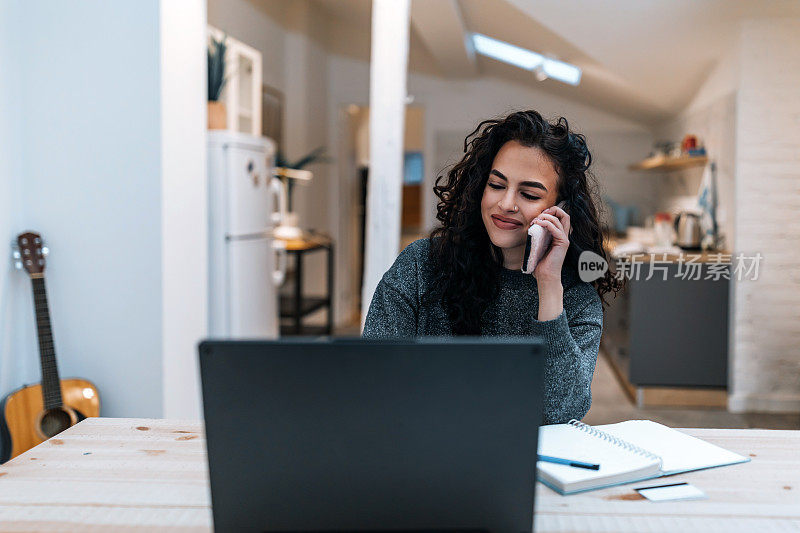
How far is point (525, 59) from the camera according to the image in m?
5.63

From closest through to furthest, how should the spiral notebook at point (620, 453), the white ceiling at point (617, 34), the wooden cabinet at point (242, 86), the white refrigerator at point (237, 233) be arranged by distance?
the spiral notebook at point (620, 453), the white refrigerator at point (237, 233), the white ceiling at point (617, 34), the wooden cabinet at point (242, 86)

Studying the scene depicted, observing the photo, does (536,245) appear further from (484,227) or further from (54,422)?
(54,422)

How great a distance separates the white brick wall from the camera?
12.3ft

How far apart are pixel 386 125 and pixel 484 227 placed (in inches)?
65.1

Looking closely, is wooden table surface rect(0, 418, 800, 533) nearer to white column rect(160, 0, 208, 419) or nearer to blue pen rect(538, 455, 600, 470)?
blue pen rect(538, 455, 600, 470)

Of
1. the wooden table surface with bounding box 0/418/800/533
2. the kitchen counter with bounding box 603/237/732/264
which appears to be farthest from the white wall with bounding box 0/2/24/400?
the kitchen counter with bounding box 603/237/732/264

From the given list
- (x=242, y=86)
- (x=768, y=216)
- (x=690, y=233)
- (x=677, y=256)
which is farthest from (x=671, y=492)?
(x=242, y=86)

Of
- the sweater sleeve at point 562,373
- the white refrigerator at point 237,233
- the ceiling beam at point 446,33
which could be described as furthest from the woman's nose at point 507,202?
the ceiling beam at point 446,33

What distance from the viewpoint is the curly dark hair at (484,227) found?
1.58 meters

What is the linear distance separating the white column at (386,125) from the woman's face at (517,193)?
1.66 meters

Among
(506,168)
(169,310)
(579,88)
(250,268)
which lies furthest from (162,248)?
(579,88)

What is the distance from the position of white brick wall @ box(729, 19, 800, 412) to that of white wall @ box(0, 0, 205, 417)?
289 centimetres

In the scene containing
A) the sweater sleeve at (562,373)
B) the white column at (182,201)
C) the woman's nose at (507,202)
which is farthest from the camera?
the white column at (182,201)

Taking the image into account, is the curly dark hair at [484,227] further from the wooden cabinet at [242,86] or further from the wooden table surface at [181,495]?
the wooden cabinet at [242,86]
